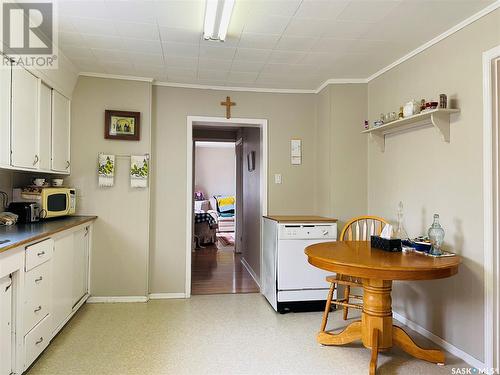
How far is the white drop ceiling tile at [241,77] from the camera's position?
11.1 feet

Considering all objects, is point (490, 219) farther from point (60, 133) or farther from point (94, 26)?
point (60, 133)

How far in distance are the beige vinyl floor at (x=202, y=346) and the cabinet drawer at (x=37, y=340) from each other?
95mm

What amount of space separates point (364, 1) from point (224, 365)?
2.56 metres

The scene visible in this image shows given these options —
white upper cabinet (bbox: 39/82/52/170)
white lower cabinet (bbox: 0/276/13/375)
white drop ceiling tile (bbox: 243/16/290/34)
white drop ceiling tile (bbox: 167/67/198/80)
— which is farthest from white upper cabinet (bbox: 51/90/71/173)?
white drop ceiling tile (bbox: 243/16/290/34)

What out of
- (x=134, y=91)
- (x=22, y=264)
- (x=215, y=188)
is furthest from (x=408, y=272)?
(x=215, y=188)

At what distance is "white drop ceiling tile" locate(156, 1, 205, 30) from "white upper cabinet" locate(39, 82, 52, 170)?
4.06ft

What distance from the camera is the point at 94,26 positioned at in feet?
7.89

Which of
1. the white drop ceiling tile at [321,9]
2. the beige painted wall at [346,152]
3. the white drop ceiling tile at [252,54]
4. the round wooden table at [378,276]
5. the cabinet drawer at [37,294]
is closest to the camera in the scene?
the round wooden table at [378,276]

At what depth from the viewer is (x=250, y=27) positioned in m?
2.43

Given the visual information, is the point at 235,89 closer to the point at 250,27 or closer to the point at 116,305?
the point at 250,27

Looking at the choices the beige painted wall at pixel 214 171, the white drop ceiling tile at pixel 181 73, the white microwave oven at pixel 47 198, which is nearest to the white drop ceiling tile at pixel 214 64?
the white drop ceiling tile at pixel 181 73

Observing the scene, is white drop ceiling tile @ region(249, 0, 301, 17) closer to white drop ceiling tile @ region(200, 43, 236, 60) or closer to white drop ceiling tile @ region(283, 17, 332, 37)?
white drop ceiling tile @ region(283, 17, 332, 37)

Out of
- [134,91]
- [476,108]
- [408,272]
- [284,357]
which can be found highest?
[134,91]

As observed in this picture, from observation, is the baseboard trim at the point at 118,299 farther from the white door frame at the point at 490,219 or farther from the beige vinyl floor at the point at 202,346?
→ the white door frame at the point at 490,219
